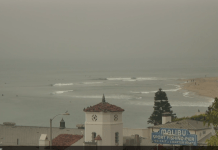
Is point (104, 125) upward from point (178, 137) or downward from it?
upward

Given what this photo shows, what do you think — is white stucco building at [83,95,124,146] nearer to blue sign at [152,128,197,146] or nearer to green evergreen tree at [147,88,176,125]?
blue sign at [152,128,197,146]

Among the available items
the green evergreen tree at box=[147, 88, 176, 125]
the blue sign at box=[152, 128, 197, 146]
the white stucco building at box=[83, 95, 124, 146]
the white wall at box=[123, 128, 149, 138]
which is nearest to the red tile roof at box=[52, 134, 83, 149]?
the white stucco building at box=[83, 95, 124, 146]

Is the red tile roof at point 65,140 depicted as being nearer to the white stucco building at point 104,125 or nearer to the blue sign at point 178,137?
the white stucco building at point 104,125

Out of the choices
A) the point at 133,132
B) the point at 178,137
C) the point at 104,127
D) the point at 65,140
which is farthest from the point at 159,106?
the point at 178,137

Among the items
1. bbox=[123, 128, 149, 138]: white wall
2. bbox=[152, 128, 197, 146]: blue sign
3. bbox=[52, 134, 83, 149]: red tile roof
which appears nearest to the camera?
bbox=[152, 128, 197, 146]: blue sign

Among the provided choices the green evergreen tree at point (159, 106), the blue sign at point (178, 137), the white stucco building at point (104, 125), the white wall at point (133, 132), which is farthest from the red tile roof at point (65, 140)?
the green evergreen tree at point (159, 106)

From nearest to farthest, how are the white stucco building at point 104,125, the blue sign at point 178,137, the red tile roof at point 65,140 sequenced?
the blue sign at point 178,137, the white stucco building at point 104,125, the red tile roof at point 65,140

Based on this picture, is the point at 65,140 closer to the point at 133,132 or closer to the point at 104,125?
the point at 104,125

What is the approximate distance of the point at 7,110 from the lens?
133 meters

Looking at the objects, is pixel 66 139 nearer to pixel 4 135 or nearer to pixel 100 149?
pixel 100 149

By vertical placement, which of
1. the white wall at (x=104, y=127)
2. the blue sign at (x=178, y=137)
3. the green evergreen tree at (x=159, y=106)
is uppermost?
the green evergreen tree at (x=159, y=106)

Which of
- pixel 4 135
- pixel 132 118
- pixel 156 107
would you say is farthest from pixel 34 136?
pixel 132 118

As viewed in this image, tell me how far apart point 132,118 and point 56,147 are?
66.0 metres

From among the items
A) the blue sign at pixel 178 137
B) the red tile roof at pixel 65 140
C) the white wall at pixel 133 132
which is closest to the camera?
the blue sign at pixel 178 137
